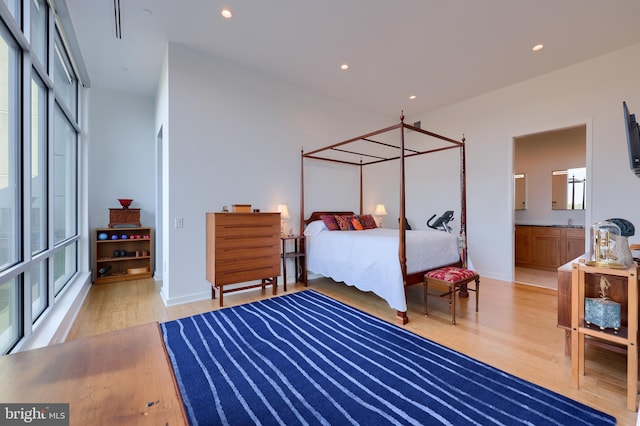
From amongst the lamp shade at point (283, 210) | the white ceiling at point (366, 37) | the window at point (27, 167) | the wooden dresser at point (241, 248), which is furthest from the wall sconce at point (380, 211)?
the window at point (27, 167)

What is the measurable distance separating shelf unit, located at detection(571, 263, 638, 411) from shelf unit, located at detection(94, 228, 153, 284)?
17.4 feet

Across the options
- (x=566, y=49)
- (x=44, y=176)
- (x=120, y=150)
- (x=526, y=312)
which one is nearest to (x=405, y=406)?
(x=526, y=312)

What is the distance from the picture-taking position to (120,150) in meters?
4.64

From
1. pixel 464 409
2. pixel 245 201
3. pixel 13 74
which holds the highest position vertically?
pixel 13 74

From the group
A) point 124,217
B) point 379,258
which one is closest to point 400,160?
point 379,258

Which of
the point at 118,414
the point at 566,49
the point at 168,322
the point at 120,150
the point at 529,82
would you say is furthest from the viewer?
the point at 120,150

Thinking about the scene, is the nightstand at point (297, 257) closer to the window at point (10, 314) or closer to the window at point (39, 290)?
the window at point (39, 290)

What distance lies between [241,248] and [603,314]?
128 inches

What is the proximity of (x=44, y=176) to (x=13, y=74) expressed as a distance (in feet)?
2.99

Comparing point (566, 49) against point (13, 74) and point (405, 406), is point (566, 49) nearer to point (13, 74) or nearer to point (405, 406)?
point (405, 406)

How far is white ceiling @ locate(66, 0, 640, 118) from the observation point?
2.72m

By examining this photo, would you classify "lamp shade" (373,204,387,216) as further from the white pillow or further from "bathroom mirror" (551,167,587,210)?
"bathroom mirror" (551,167,587,210)

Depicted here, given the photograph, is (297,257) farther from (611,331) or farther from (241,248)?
(611,331)

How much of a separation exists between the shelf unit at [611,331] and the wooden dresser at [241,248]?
294 centimetres
